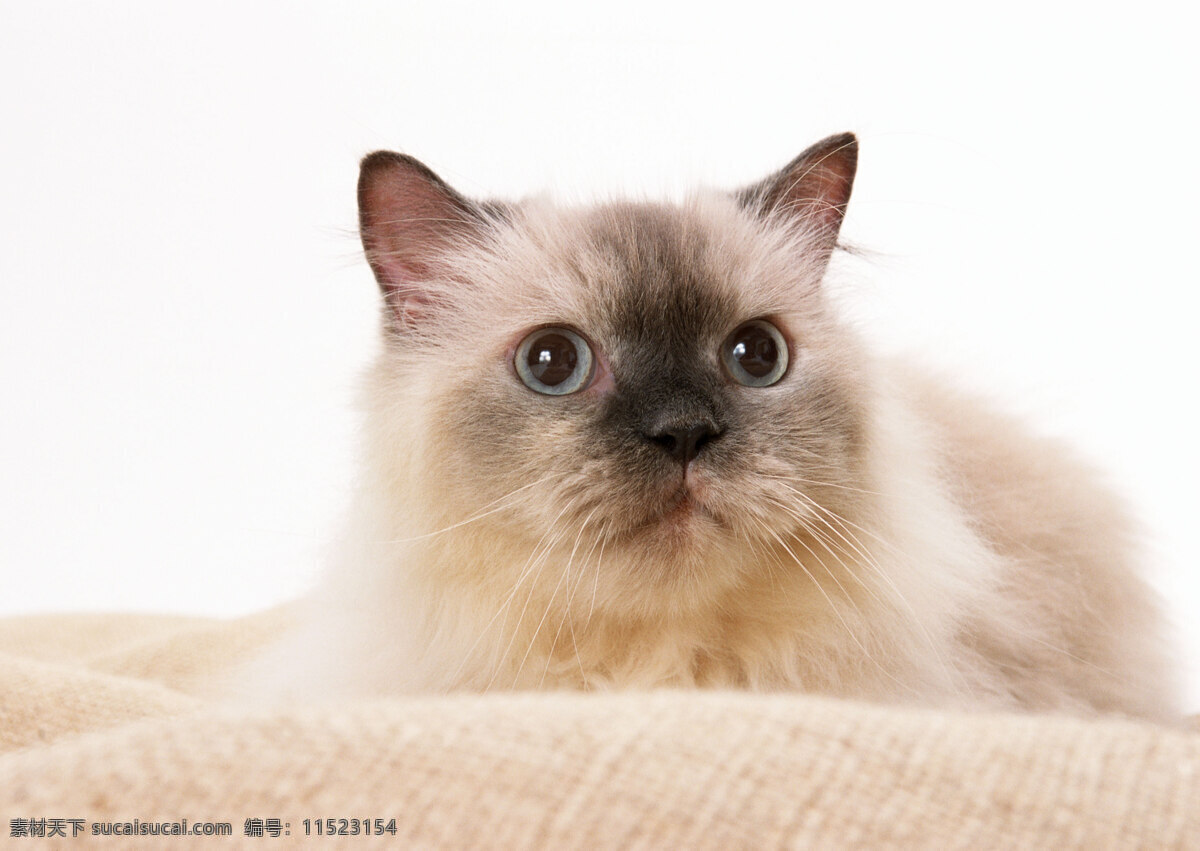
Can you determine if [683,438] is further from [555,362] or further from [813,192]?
[813,192]

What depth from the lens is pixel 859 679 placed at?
1.47 meters

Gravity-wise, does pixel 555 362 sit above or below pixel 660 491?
above

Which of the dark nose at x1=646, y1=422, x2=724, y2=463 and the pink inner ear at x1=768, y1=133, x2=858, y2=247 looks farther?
the pink inner ear at x1=768, y1=133, x2=858, y2=247

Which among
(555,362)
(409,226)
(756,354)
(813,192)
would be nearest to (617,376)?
(555,362)

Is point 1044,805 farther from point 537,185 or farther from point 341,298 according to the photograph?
point 341,298

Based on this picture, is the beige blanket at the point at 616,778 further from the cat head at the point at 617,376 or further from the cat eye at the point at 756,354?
the cat eye at the point at 756,354

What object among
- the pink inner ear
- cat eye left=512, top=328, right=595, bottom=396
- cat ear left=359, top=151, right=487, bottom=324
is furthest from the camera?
the pink inner ear

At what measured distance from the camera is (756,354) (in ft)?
4.76

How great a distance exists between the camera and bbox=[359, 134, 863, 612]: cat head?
1.28 m

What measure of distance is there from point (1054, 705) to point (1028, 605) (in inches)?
6.8

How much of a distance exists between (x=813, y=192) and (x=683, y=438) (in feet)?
2.15

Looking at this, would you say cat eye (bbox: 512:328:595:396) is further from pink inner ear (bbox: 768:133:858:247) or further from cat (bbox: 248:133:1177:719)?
pink inner ear (bbox: 768:133:858:247)

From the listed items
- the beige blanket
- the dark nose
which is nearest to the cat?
the dark nose

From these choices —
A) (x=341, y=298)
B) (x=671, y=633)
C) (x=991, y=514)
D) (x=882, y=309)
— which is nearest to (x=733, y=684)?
(x=671, y=633)
